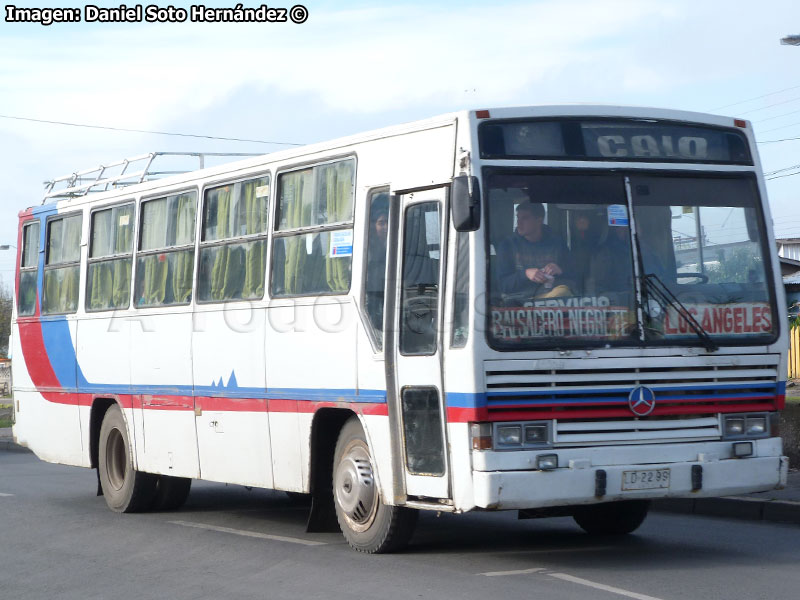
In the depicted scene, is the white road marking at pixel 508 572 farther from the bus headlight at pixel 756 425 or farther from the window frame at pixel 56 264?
the window frame at pixel 56 264

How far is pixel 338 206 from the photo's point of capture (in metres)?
10.5

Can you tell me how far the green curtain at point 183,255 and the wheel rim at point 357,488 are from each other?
3.15m

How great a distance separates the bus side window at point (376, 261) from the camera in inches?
388

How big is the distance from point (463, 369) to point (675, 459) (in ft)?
5.42

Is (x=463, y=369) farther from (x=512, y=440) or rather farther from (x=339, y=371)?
(x=339, y=371)

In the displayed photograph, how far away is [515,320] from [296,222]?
2.94 metres

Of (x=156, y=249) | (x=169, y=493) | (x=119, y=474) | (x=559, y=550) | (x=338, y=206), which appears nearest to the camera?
(x=559, y=550)

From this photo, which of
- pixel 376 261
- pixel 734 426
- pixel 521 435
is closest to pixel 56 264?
pixel 376 261

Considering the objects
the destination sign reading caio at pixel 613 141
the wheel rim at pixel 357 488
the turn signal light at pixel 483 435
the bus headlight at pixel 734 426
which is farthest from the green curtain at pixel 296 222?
the bus headlight at pixel 734 426

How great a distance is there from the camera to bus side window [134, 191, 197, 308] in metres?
12.8

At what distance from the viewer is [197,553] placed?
10.6 m

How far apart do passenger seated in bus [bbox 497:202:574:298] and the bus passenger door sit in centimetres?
51

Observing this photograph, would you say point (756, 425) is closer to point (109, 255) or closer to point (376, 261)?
point (376, 261)

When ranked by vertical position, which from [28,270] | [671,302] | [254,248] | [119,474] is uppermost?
[28,270]
